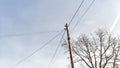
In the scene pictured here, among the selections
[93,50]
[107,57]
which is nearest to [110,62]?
[107,57]

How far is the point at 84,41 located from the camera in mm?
38438

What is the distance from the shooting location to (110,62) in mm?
36219

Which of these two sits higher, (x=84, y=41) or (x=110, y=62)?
(x=84, y=41)

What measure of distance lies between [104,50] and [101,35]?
2.59 metres

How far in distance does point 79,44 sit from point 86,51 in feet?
5.90

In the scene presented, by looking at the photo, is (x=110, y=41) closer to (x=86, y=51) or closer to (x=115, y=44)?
(x=115, y=44)

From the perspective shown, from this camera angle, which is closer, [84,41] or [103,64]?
[103,64]

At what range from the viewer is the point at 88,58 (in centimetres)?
3706

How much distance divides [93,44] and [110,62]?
13.5 feet

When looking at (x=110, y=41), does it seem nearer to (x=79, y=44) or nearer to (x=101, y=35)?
(x=101, y=35)

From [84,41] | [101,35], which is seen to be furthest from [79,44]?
[101,35]

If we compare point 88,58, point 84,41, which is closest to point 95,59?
point 88,58

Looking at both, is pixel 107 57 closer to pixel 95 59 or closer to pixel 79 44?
pixel 95 59

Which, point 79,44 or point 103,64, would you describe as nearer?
point 103,64
